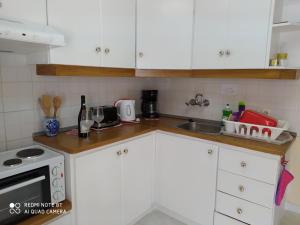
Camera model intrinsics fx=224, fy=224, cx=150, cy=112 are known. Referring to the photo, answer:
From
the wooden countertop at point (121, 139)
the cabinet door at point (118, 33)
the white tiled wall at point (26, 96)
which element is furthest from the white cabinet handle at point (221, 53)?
the white tiled wall at point (26, 96)

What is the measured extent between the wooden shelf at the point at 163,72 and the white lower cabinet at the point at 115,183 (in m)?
0.58

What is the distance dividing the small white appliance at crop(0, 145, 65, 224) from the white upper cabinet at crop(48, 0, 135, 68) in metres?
0.61

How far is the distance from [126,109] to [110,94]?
23 centimetres

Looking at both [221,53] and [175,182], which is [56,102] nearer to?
[175,182]

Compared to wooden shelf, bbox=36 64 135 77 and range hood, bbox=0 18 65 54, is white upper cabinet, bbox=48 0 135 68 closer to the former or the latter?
wooden shelf, bbox=36 64 135 77

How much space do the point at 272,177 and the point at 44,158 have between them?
1462 mm

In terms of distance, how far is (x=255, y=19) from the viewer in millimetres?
1581

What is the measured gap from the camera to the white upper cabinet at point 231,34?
1.57m

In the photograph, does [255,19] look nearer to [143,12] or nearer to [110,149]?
[143,12]

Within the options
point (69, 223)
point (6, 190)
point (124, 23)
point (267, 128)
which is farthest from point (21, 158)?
point (267, 128)

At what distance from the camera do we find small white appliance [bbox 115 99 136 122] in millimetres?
2180

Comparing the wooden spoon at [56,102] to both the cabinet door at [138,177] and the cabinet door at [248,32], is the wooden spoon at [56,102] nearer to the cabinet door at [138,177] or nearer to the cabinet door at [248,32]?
the cabinet door at [138,177]

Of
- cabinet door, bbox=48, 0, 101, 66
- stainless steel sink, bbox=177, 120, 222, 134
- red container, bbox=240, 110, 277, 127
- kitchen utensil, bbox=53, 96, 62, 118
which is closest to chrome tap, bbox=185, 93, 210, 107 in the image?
stainless steel sink, bbox=177, 120, 222, 134

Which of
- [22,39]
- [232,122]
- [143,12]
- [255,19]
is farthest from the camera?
[143,12]
